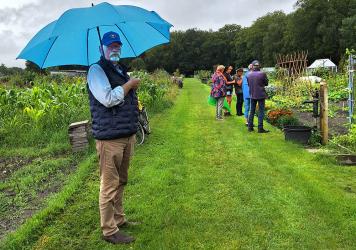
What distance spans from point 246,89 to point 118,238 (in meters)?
8.87

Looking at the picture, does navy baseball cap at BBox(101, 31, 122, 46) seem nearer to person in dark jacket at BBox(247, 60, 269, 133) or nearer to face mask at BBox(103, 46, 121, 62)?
face mask at BBox(103, 46, 121, 62)

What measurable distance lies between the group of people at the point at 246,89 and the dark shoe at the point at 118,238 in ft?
24.0

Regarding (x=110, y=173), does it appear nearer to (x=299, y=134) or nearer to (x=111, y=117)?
(x=111, y=117)

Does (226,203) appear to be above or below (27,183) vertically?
below

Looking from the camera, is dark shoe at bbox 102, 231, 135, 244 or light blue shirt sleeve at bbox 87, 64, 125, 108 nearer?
light blue shirt sleeve at bbox 87, 64, 125, 108

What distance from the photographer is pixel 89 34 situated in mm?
4984

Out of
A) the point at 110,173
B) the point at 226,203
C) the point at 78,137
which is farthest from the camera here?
the point at 78,137

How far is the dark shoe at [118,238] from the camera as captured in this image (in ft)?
14.9

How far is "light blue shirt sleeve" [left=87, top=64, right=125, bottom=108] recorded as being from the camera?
4.16 m

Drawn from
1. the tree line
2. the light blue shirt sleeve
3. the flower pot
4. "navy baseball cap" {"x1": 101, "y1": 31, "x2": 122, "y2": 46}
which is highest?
the tree line

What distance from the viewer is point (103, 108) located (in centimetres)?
429

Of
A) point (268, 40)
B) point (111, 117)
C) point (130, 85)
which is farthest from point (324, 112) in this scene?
point (268, 40)

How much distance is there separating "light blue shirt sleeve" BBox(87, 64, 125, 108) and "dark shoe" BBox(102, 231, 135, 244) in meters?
1.36

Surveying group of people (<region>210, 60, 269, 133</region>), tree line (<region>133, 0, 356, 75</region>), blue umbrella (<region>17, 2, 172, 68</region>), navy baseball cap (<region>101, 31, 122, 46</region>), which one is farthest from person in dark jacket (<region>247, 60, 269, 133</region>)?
tree line (<region>133, 0, 356, 75</region>)
